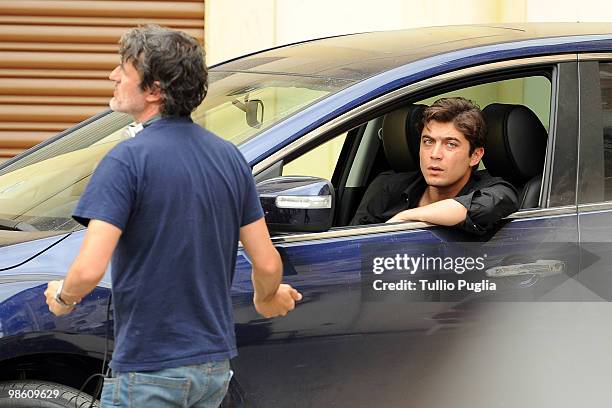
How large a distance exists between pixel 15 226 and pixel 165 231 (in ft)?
3.50

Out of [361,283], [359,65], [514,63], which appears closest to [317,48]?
[359,65]

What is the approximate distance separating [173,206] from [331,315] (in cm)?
89

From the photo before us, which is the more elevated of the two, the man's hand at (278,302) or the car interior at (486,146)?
the car interior at (486,146)

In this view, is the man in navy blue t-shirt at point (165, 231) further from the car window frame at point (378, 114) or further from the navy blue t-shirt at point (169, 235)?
the car window frame at point (378, 114)

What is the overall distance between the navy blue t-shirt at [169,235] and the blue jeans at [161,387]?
0.02 metres

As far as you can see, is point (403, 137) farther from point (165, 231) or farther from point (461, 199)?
point (165, 231)

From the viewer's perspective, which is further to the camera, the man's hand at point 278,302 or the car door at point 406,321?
the car door at point 406,321

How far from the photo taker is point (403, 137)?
4.25 meters

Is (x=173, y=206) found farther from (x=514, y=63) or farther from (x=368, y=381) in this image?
(x=514, y=63)

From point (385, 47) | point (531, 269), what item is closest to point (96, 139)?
point (385, 47)

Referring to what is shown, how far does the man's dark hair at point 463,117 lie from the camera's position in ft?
12.6

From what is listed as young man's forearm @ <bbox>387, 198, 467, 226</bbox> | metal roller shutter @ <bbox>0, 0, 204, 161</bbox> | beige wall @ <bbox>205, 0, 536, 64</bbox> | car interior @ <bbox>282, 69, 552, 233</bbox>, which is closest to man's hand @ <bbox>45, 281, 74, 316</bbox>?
car interior @ <bbox>282, 69, 552, 233</bbox>

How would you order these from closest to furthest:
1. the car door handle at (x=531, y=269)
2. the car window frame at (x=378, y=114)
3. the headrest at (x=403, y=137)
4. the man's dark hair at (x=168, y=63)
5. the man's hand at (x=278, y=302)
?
the man's dark hair at (x=168, y=63) → the man's hand at (x=278, y=302) → the car window frame at (x=378, y=114) → the car door handle at (x=531, y=269) → the headrest at (x=403, y=137)

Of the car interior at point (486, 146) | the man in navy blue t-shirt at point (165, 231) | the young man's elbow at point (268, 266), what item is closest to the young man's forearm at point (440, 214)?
the car interior at point (486, 146)
